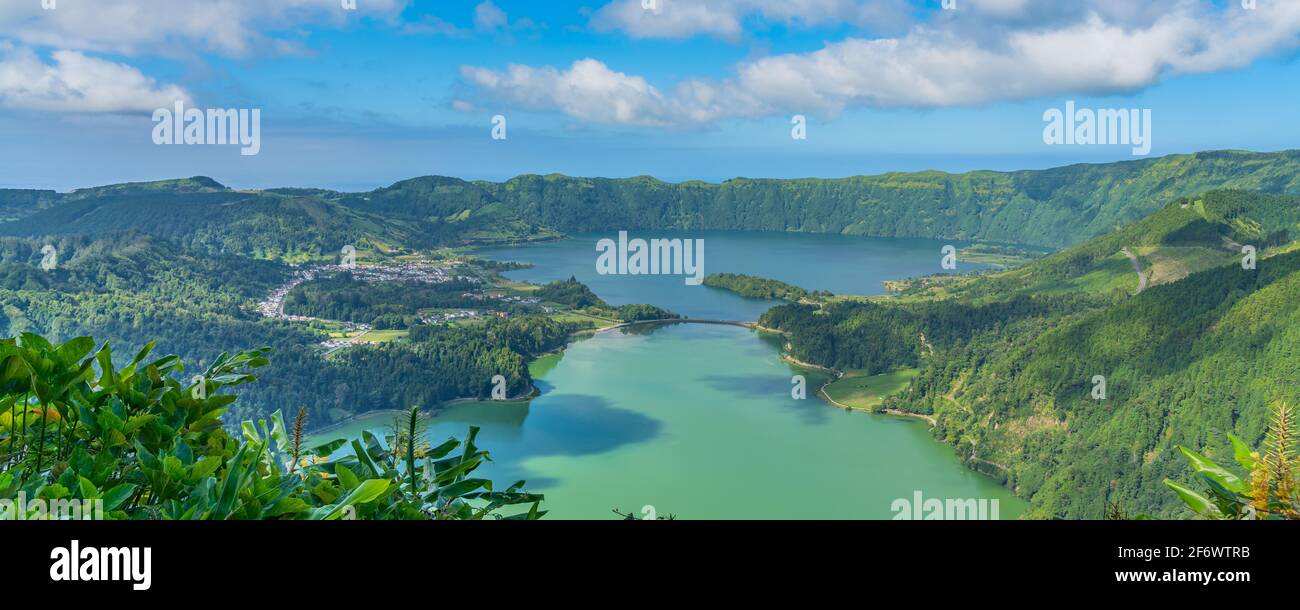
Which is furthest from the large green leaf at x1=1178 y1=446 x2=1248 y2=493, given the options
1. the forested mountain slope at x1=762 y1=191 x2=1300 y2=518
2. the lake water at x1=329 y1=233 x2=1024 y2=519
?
the forested mountain slope at x1=762 y1=191 x2=1300 y2=518

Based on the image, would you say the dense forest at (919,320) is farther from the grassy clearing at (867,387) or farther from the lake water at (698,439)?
the lake water at (698,439)

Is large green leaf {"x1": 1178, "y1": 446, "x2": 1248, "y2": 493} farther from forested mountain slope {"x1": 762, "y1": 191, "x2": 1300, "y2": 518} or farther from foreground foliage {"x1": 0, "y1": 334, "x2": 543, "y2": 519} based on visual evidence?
forested mountain slope {"x1": 762, "y1": 191, "x2": 1300, "y2": 518}

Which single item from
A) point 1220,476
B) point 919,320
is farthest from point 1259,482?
point 919,320

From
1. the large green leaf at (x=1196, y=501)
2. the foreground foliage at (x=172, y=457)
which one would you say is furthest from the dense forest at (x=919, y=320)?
the foreground foliage at (x=172, y=457)

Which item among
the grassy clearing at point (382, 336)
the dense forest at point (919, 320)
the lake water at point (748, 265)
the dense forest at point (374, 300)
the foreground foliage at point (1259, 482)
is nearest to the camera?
the foreground foliage at point (1259, 482)

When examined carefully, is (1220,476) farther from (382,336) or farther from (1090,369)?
(382,336)
